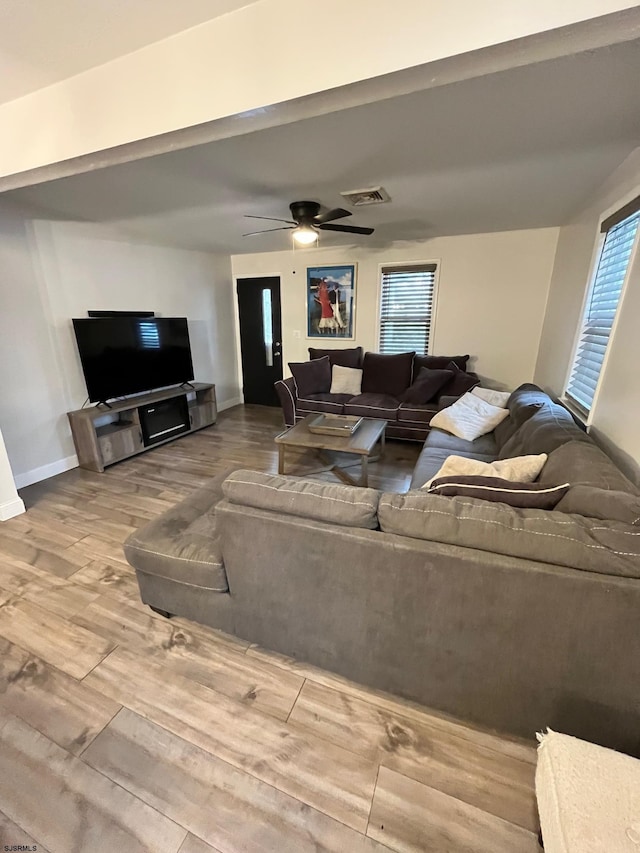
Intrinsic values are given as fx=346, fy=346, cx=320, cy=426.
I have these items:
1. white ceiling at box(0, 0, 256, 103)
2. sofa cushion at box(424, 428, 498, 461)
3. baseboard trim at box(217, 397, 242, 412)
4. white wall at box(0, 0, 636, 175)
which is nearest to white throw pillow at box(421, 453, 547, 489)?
sofa cushion at box(424, 428, 498, 461)

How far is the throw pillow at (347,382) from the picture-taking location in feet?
14.8

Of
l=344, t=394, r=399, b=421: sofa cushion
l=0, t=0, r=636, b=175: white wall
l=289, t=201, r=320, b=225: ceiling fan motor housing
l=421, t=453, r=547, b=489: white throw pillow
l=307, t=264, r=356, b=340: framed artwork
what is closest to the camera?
l=0, t=0, r=636, b=175: white wall

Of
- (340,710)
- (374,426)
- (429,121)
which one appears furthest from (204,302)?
(340,710)

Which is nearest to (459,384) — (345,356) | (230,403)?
(345,356)

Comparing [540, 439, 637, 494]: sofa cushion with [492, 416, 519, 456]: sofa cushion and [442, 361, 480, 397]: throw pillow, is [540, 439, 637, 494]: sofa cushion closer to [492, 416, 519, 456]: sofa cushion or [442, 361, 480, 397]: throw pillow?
[492, 416, 519, 456]: sofa cushion

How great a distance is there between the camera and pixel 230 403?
5746 millimetres

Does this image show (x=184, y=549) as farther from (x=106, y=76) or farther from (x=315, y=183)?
(x=315, y=183)

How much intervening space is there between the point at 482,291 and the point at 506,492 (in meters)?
3.69

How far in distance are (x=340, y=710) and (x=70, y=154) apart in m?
2.55

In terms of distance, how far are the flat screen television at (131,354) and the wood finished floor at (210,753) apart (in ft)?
7.14

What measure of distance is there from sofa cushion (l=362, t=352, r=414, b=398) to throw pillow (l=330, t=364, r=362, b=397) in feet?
0.24

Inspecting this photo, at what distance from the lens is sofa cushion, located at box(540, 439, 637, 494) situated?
1.36m

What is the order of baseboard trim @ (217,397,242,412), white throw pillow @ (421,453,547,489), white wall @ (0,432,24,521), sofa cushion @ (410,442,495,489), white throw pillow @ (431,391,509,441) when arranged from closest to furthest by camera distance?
white throw pillow @ (421,453,547,489) → sofa cushion @ (410,442,495,489) → white wall @ (0,432,24,521) → white throw pillow @ (431,391,509,441) → baseboard trim @ (217,397,242,412)

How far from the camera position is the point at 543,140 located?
6.08 ft
